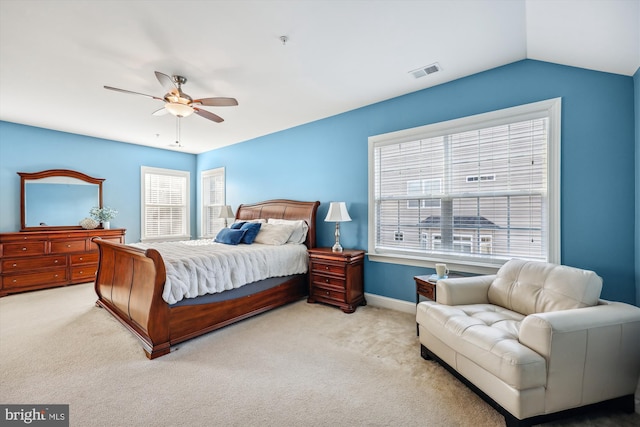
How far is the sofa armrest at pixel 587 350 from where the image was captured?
153 cm

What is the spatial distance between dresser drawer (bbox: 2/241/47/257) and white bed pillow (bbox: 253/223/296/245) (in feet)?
11.3

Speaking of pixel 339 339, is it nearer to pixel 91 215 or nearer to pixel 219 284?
pixel 219 284

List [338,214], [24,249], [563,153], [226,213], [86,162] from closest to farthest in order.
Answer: [563,153], [338,214], [24,249], [86,162], [226,213]

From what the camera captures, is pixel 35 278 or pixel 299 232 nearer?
pixel 299 232

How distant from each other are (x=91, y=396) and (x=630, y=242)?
414 centimetres

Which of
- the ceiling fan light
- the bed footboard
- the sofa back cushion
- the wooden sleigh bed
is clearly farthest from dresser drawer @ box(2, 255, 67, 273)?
the sofa back cushion

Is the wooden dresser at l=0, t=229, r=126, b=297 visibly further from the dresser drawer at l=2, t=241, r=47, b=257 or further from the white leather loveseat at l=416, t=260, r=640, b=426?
the white leather loveseat at l=416, t=260, r=640, b=426

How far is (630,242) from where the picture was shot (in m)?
2.25

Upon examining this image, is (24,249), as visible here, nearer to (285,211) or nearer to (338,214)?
(285,211)

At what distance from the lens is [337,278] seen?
140 inches

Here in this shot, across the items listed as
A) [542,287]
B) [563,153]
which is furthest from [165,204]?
[563,153]

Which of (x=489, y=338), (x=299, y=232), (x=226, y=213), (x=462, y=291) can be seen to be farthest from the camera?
(x=226, y=213)

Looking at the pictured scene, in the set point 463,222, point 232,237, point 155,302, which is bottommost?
point 155,302

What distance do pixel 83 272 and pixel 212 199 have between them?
2622 mm
